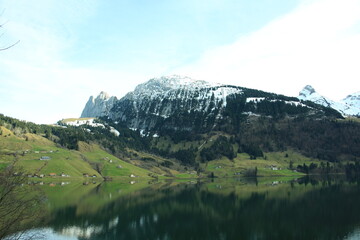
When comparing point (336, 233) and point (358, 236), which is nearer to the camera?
point (358, 236)

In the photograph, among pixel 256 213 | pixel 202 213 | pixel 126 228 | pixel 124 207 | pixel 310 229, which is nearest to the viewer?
pixel 310 229

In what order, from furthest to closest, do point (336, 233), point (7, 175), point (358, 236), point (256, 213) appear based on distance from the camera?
point (256, 213) → point (336, 233) → point (358, 236) → point (7, 175)

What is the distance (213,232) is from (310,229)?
23599mm

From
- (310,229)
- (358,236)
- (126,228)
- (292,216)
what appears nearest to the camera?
(358,236)

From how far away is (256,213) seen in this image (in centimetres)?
9350

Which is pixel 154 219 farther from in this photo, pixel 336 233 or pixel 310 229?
pixel 336 233

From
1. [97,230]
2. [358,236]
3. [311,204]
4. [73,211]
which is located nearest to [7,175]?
[97,230]

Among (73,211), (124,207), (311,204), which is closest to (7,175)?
(73,211)

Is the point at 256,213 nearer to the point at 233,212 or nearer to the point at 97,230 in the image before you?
the point at 233,212

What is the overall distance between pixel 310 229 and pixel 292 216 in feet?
54.4

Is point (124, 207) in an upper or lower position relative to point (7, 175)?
lower

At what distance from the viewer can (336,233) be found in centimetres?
6606

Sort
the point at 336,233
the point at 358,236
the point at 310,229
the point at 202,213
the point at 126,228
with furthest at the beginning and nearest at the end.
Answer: the point at 202,213 < the point at 126,228 < the point at 310,229 < the point at 336,233 < the point at 358,236

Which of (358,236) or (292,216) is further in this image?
(292,216)
